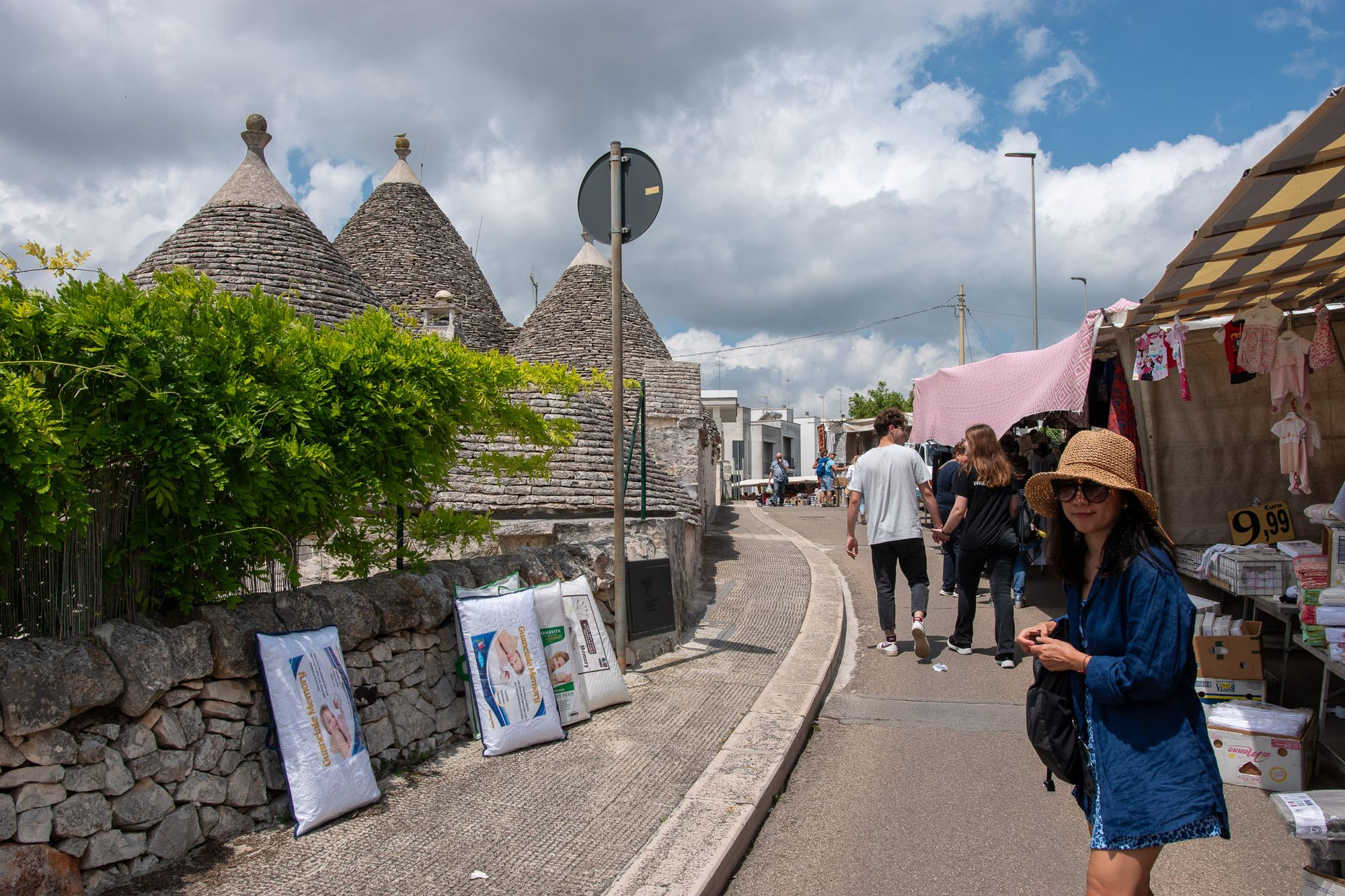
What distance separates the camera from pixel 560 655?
15.6 feet

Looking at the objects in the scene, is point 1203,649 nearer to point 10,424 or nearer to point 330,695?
point 330,695

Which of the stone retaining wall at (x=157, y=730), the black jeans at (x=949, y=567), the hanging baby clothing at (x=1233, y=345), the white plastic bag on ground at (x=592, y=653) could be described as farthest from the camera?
the black jeans at (x=949, y=567)

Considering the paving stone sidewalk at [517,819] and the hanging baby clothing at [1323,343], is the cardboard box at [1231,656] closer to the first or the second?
the paving stone sidewalk at [517,819]

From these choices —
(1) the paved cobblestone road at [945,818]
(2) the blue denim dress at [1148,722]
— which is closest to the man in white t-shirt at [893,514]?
(1) the paved cobblestone road at [945,818]

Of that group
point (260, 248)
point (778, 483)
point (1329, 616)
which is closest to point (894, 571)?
point (1329, 616)

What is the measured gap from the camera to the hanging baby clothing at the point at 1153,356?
7055 mm

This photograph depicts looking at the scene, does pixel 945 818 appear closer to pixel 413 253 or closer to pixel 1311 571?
pixel 1311 571

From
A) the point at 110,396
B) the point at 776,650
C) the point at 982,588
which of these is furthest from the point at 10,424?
the point at 982,588

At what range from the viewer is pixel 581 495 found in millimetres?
10180

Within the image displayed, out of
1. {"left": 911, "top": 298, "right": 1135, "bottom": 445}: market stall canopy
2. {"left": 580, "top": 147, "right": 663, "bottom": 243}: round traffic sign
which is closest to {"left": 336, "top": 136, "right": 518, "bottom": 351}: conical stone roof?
{"left": 911, "top": 298, "right": 1135, "bottom": 445}: market stall canopy

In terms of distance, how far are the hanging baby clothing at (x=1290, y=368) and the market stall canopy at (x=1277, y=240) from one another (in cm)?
35

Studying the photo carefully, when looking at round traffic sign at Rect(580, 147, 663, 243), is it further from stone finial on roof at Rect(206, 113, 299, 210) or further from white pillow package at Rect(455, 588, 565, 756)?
stone finial on roof at Rect(206, 113, 299, 210)

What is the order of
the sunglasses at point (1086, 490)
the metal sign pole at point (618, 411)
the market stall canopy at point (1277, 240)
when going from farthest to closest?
1. the metal sign pole at point (618, 411)
2. the market stall canopy at point (1277, 240)
3. the sunglasses at point (1086, 490)

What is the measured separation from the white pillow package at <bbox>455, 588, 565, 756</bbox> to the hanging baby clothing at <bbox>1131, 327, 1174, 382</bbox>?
5.52 meters
